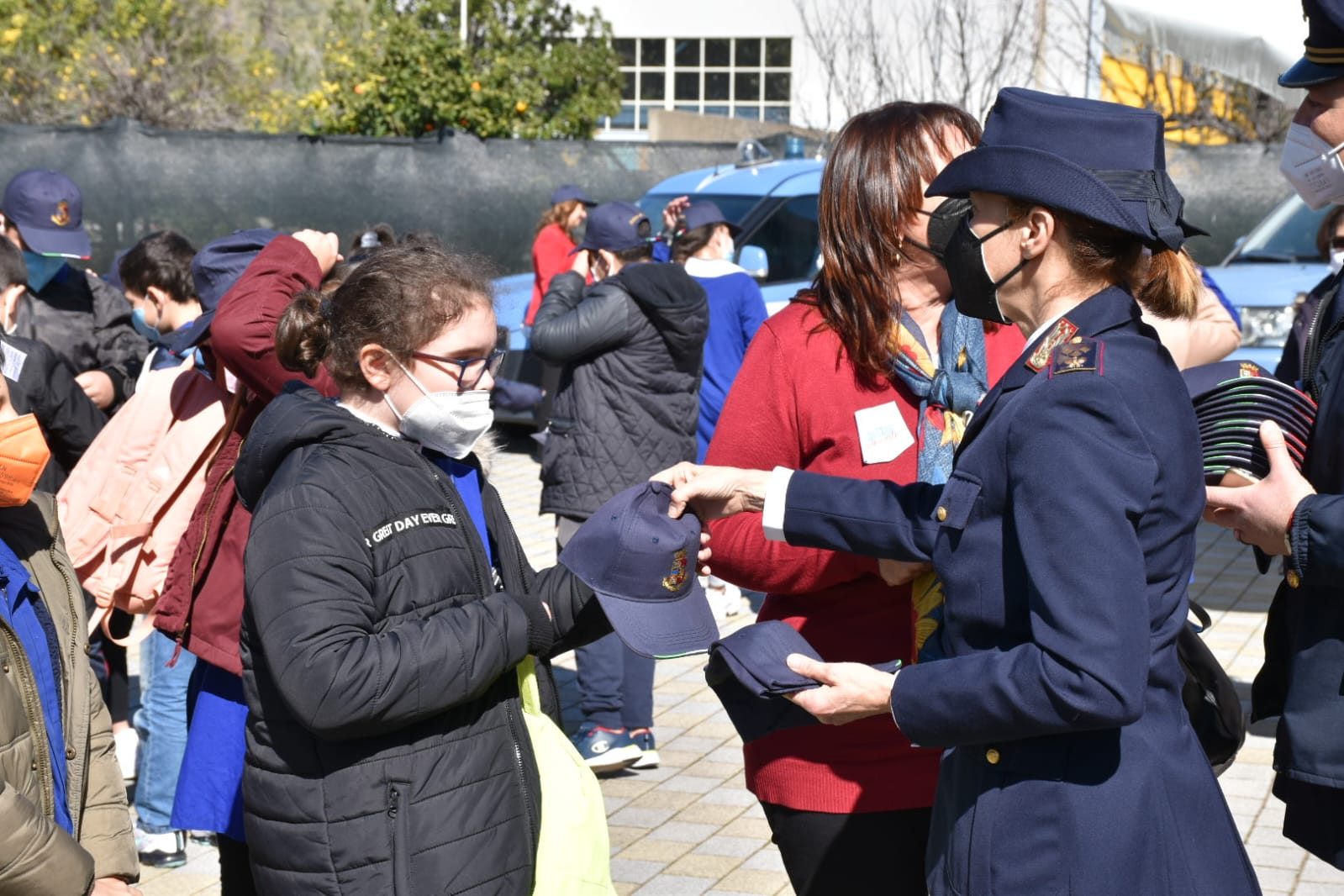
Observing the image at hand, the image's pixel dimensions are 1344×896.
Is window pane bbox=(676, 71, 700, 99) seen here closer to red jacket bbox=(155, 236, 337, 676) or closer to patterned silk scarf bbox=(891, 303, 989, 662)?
red jacket bbox=(155, 236, 337, 676)

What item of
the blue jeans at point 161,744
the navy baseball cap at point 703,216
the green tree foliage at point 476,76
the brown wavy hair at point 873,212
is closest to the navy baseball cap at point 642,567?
the brown wavy hair at point 873,212

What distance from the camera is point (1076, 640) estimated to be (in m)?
2.09

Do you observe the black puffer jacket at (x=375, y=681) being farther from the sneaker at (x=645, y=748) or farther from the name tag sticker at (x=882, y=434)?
the sneaker at (x=645, y=748)

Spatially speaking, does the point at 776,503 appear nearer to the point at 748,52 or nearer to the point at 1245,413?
the point at 1245,413

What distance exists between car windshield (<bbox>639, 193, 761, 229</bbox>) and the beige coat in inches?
360

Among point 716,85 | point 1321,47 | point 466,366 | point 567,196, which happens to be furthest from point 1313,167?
point 716,85

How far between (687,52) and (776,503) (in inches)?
1531

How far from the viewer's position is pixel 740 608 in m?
8.65

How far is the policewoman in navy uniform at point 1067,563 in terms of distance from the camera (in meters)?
2.11

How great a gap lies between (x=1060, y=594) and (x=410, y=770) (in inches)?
48.6

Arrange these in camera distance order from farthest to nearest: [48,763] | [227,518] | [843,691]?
[227,518] → [48,763] → [843,691]

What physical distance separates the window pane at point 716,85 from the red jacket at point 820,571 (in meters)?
37.8

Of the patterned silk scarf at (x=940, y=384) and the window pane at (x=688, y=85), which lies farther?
the window pane at (x=688, y=85)

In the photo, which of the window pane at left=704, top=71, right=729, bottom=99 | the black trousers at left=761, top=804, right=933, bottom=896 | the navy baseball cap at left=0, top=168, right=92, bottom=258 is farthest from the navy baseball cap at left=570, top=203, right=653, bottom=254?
the window pane at left=704, top=71, right=729, bottom=99
